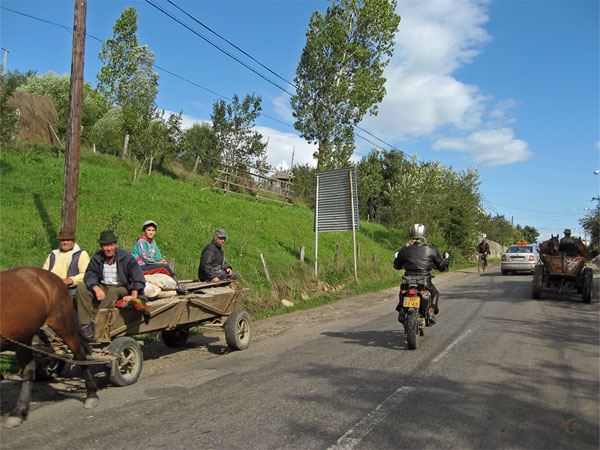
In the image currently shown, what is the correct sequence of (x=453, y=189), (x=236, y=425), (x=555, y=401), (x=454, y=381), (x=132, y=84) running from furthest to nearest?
(x=132, y=84), (x=453, y=189), (x=454, y=381), (x=555, y=401), (x=236, y=425)

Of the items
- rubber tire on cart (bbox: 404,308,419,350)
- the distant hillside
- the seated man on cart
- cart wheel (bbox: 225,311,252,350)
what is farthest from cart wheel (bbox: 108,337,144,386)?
the seated man on cart

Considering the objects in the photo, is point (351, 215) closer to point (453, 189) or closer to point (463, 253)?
point (453, 189)

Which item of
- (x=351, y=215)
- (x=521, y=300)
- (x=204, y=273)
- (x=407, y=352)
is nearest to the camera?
(x=407, y=352)

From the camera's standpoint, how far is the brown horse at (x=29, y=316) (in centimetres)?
439

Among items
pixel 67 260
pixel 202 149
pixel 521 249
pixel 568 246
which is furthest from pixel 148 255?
pixel 202 149

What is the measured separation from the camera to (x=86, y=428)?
4.40 m

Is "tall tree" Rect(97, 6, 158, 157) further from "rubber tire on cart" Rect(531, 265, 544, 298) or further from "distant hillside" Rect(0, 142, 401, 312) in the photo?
"rubber tire on cart" Rect(531, 265, 544, 298)

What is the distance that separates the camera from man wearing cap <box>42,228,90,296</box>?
20.5 ft

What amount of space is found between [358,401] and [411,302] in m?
2.94

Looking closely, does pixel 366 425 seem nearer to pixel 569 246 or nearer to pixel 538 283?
pixel 538 283

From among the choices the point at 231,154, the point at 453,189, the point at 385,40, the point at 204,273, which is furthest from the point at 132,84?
the point at 204,273

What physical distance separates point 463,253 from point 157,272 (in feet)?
124

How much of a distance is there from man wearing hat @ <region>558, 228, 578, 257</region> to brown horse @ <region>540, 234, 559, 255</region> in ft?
0.82

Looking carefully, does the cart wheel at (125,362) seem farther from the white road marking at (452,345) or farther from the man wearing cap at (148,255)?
the white road marking at (452,345)
